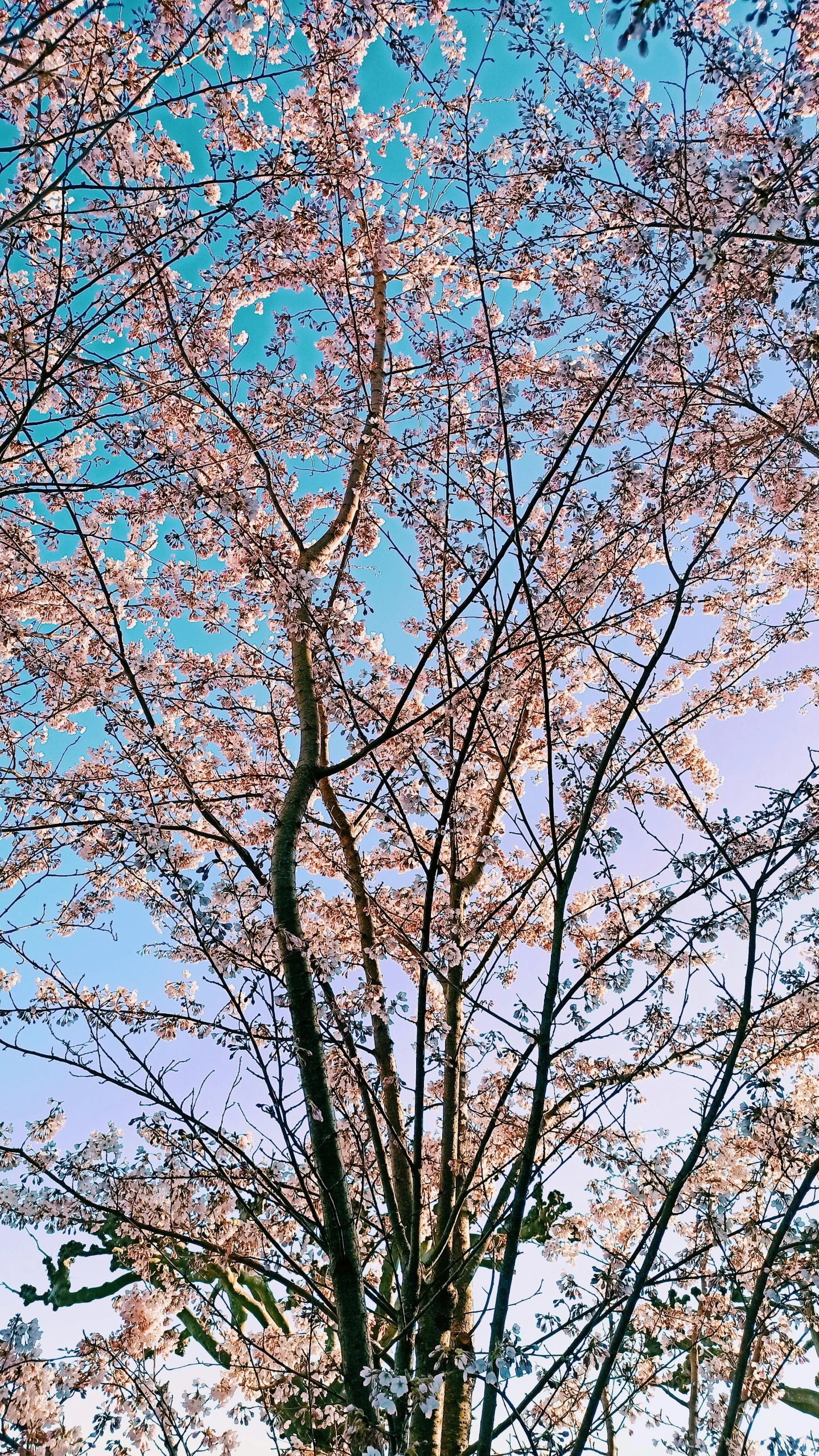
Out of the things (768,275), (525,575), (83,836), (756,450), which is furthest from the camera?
(83,836)

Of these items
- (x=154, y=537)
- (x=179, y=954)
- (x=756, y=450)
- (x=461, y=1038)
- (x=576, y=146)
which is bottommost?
(x=461, y=1038)

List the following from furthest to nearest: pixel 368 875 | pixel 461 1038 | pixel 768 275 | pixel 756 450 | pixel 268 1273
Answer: pixel 368 875 → pixel 756 450 → pixel 461 1038 → pixel 768 275 → pixel 268 1273

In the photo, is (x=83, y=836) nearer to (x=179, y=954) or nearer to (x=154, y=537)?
(x=179, y=954)

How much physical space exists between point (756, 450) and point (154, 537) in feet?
14.9

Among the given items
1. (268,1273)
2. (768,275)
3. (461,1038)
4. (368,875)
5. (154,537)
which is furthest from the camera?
→ (154,537)

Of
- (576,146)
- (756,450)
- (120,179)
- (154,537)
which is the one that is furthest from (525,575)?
(154,537)

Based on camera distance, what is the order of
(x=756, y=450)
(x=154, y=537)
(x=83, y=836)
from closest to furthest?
(x=756, y=450) < (x=83, y=836) < (x=154, y=537)

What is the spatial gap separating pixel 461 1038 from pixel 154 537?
15.5 ft

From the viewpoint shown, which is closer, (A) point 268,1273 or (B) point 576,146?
(A) point 268,1273

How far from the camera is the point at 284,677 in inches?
231

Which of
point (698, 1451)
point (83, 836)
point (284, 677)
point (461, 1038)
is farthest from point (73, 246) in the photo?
point (698, 1451)

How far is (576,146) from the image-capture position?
4.32 metres

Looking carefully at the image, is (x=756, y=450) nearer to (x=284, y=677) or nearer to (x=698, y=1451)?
(x=284, y=677)

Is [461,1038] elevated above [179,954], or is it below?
below
